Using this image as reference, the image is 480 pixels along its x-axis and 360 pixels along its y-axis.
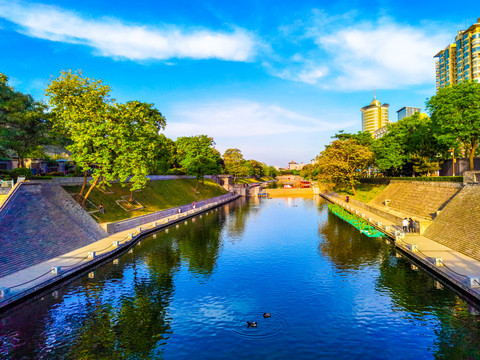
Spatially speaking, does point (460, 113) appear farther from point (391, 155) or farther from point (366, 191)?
point (366, 191)

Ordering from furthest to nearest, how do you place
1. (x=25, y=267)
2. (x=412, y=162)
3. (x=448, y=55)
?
1. (x=448, y=55)
2. (x=412, y=162)
3. (x=25, y=267)

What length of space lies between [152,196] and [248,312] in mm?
49228

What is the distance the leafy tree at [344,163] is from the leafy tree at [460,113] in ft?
95.0

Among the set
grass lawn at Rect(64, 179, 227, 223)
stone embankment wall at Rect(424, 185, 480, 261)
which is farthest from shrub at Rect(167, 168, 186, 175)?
stone embankment wall at Rect(424, 185, 480, 261)

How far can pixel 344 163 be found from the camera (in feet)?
263

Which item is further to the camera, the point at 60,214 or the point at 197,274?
the point at 60,214

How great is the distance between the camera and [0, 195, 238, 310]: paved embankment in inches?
803

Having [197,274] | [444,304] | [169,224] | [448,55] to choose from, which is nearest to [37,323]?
[197,274]

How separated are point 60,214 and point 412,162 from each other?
229ft

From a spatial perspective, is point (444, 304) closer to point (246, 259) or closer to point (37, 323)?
point (246, 259)

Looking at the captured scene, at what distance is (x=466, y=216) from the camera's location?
1219 inches

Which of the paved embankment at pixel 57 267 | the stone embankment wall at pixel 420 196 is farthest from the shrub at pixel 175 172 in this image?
the stone embankment wall at pixel 420 196

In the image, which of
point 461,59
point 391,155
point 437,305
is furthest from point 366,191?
point 461,59

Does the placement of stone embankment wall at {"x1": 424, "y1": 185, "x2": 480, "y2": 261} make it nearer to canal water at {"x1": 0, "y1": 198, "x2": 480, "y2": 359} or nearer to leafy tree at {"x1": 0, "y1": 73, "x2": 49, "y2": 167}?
canal water at {"x1": 0, "y1": 198, "x2": 480, "y2": 359}
